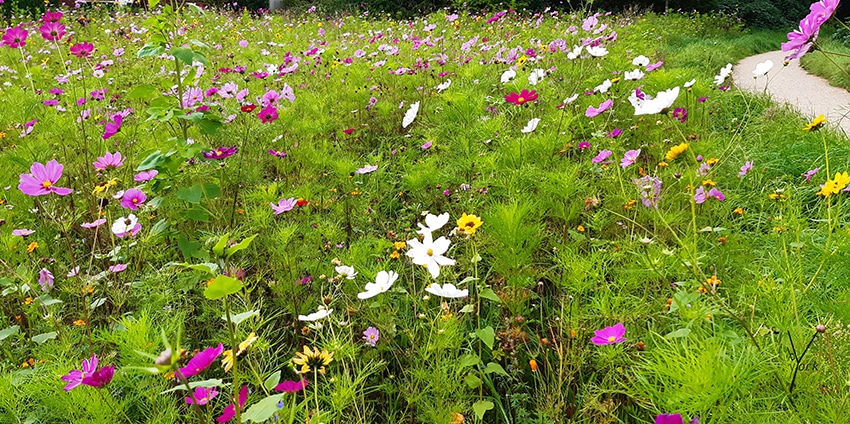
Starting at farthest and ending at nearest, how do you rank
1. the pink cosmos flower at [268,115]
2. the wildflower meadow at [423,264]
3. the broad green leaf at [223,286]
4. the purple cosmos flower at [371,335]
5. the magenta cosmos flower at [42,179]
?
the pink cosmos flower at [268,115]
the magenta cosmos flower at [42,179]
the purple cosmos flower at [371,335]
the wildflower meadow at [423,264]
the broad green leaf at [223,286]

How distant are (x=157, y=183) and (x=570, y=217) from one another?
4.20 feet

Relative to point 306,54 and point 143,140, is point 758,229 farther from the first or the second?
point 306,54

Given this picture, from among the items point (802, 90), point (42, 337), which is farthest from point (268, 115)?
point (802, 90)

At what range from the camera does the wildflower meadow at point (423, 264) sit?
0.96m

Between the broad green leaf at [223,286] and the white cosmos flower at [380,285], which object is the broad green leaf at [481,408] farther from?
the broad green leaf at [223,286]

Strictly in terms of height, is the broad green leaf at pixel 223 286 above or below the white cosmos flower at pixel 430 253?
above

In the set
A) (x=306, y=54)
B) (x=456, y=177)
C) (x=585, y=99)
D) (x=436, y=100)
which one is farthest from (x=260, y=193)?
(x=306, y=54)

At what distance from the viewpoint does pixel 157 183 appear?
1.52m

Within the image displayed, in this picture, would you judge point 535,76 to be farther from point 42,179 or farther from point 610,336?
point 42,179

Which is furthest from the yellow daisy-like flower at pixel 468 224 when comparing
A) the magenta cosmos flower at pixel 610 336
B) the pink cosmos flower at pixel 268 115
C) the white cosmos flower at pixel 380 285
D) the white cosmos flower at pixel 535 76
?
the white cosmos flower at pixel 535 76

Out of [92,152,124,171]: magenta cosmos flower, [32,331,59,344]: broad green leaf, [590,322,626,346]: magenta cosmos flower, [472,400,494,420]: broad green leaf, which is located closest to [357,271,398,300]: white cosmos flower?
[472,400,494,420]: broad green leaf

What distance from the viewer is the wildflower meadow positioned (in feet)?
3.15

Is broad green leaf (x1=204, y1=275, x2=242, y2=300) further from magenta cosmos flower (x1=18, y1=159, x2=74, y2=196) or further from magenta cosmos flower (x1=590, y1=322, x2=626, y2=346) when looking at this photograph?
magenta cosmos flower (x1=18, y1=159, x2=74, y2=196)

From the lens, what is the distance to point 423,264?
3.49ft
